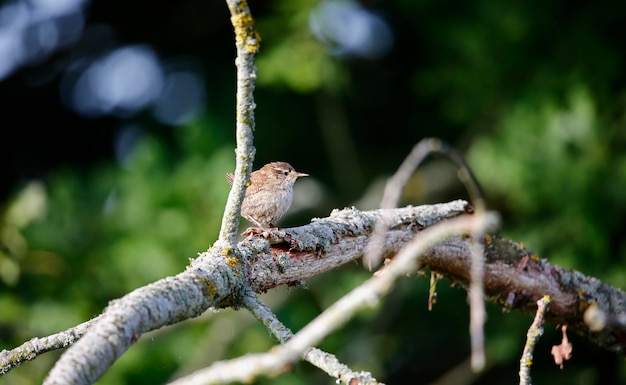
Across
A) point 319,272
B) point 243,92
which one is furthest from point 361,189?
point 243,92

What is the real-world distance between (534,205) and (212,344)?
8.81 ft

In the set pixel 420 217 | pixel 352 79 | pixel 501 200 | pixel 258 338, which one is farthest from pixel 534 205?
pixel 420 217

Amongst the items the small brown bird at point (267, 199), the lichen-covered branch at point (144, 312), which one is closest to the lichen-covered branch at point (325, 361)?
the lichen-covered branch at point (144, 312)

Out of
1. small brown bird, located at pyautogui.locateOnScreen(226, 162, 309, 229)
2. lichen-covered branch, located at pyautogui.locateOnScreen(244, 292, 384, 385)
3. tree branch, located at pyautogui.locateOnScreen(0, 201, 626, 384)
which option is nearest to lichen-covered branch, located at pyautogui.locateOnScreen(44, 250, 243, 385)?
tree branch, located at pyautogui.locateOnScreen(0, 201, 626, 384)

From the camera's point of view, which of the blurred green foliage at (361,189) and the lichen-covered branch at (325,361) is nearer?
the lichen-covered branch at (325,361)

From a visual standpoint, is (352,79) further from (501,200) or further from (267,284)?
(267,284)

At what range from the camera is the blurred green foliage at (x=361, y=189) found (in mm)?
6301

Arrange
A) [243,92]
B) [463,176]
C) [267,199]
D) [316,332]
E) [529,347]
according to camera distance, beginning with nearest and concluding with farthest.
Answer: [316,332] → [243,92] → [529,347] → [463,176] → [267,199]

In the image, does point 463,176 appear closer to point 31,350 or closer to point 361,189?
point 31,350

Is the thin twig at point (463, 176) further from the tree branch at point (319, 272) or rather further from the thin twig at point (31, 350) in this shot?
the thin twig at point (31, 350)

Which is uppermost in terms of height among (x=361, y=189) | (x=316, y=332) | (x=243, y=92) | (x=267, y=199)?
(x=361, y=189)

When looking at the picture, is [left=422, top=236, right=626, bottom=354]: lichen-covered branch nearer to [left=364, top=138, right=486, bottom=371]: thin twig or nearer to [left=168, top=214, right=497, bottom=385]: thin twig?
[left=364, top=138, right=486, bottom=371]: thin twig

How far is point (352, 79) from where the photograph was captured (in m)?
8.98

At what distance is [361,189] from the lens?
8016 millimetres
